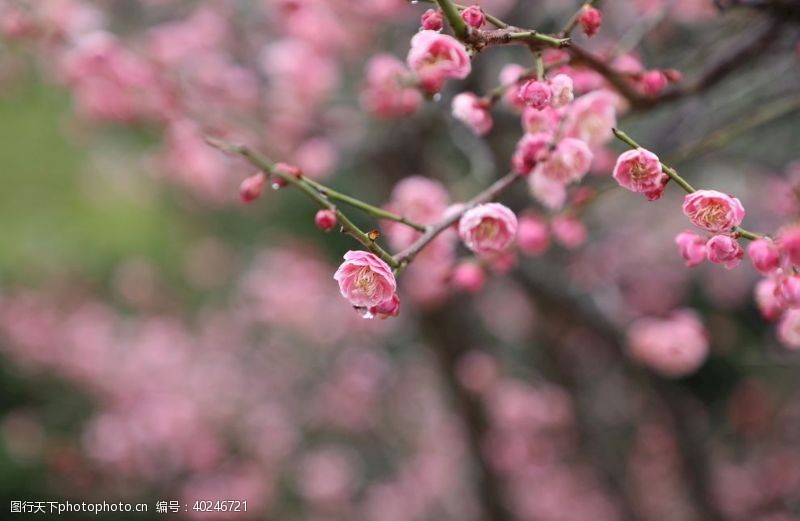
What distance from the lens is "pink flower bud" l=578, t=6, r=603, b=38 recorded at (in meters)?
0.84

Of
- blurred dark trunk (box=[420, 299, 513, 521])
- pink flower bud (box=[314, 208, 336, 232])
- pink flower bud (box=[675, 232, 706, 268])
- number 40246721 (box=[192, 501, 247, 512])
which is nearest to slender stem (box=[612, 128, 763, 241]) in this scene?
pink flower bud (box=[675, 232, 706, 268])

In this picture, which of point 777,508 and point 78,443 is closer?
point 777,508

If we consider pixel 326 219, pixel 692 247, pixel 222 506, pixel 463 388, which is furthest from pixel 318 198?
pixel 222 506

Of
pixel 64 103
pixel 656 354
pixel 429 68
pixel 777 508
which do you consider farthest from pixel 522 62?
pixel 64 103

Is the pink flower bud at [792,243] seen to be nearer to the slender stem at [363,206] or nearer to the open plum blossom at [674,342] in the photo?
the slender stem at [363,206]

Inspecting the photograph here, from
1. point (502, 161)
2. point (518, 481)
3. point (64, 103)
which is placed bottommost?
point (518, 481)

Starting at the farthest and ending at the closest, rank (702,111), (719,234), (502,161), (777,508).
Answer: (777,508) < (502,161) < (702,111) < (719,234)

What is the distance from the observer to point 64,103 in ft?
20.0

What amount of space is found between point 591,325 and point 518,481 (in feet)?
4.28

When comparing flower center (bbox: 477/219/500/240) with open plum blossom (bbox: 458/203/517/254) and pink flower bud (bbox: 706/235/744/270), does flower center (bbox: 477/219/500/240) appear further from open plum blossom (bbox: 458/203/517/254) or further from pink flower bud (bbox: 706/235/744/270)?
pink flower bud (bbox: 706/235/744/270)

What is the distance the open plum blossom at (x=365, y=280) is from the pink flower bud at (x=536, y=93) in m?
0.24

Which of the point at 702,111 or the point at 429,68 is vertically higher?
the point at 702,111

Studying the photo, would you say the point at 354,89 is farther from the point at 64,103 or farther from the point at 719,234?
the point at 64,103

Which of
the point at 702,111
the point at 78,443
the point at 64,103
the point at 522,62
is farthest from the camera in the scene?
the point at 64,103
